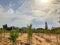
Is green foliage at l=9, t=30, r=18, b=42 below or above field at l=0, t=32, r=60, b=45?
above

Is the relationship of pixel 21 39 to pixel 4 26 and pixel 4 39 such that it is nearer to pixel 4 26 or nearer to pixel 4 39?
pixel 4 39

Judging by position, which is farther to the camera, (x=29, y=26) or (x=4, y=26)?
(x=4, y=26)

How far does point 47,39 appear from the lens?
2778 inches

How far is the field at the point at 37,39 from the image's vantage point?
210 ft

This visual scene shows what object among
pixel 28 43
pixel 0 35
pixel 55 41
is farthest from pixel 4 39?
pixel 55 41

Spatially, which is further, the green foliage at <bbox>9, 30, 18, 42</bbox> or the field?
the field

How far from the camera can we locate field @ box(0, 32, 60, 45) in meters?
64.1

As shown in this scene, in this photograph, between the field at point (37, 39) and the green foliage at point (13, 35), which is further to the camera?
the field at point (37, 39)

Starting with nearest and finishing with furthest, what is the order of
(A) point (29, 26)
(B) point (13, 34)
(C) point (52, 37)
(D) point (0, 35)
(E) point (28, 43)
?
1. (B) point (13, 34)
2. (A) point (29, 26)
3. (E) point (28, 43)
4. (D) point (0, 35)
5. (C) point (52, 37)

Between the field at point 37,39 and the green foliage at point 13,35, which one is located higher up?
the green foliage at point 13,35

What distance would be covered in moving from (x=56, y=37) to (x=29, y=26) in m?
18.9

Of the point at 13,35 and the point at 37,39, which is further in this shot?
the point at 37,39

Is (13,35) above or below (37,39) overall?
above

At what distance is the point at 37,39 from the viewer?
68688mm
